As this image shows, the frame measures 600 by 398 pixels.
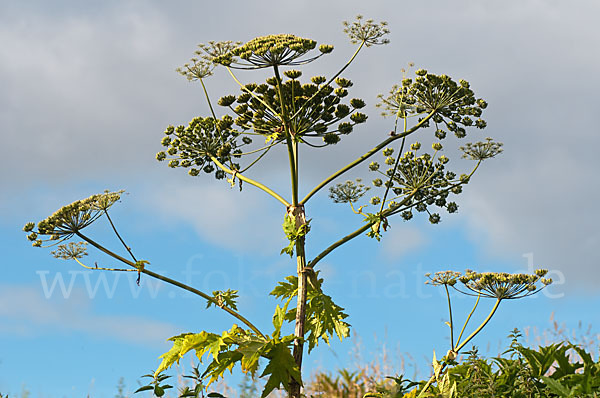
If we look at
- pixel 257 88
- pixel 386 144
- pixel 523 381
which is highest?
pixel 257 88

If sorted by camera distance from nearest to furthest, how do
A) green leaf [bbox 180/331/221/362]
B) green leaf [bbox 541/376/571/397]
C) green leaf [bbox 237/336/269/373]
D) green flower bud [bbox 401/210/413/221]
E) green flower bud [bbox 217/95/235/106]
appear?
green leaf [bbox 541/376/571/397] < green leaf [bbox 237/336/269/373] < green leaf [bbox 180/331/221/362] < green flower bud [bbox 217/95/235/106] < green flower bud [bbox 401/210/413/221]

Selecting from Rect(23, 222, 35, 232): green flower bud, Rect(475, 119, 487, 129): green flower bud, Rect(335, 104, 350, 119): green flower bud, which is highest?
Rect(475, 119, 487, 129): green flower bud

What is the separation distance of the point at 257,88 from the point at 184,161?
139cm

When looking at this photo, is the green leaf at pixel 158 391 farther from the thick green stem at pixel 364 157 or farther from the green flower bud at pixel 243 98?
the green flower bud at pixel 243 98


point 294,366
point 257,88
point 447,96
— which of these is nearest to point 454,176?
point 447,96

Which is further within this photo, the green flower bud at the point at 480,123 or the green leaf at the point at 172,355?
the green flower bud at the point at 480,123

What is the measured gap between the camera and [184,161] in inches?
309

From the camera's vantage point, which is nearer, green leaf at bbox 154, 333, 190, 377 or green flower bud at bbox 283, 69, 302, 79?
green leaf at bbox 154, 333, 190, 377

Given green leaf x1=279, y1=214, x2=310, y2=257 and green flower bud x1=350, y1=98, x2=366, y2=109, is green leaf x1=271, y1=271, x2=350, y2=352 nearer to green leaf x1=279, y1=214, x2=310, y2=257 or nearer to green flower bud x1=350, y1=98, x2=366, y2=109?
green leaf x1=279, y1=214, x2=310, y2=257

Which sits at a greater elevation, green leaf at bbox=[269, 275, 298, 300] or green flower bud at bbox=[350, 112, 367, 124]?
green flower bud at bbox=[350, 112, 367, 124]

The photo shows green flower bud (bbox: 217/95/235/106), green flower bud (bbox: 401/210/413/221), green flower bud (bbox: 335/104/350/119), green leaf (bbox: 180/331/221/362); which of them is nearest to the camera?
green leaf (bbox: 180/331/221/362)

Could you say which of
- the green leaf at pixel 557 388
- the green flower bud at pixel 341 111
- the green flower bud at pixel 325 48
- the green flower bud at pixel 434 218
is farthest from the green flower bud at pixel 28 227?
the green leaf at pixel 557 388

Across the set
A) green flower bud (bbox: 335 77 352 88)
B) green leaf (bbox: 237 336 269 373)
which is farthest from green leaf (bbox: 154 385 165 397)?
green flower bud (bbox: 335 77 352 88)

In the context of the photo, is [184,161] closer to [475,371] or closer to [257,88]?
[257,88]
